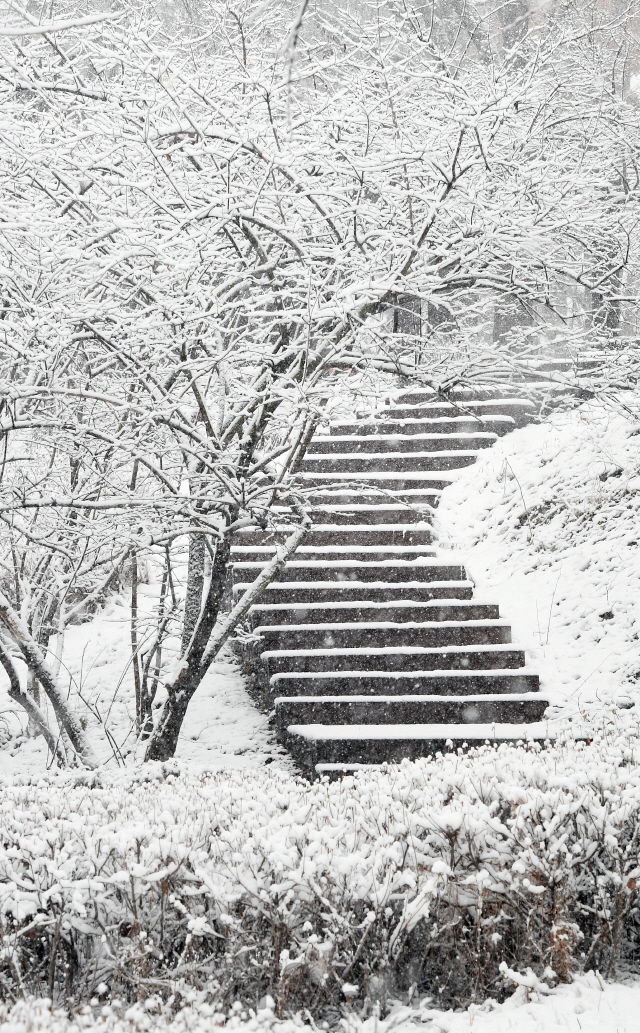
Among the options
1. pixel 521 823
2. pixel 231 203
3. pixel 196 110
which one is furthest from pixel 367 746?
pixel 196 110

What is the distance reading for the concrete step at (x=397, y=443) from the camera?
9703mm

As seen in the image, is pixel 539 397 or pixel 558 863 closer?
pixel 558 863

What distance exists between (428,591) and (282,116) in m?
3.90

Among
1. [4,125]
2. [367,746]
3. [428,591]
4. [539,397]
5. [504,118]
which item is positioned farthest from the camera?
[539,397]

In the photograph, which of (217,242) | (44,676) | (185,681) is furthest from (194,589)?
(217,242)

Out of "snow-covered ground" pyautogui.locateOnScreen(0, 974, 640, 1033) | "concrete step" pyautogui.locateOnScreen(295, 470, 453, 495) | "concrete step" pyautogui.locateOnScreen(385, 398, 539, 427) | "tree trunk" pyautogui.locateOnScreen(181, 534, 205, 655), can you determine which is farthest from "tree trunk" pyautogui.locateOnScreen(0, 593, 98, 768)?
"concrete step" pyautogui.locateOnScreen(385, 398, 539, 427)

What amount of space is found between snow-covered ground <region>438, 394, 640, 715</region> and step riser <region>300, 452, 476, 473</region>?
0.20 meters

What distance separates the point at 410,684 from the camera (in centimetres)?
634

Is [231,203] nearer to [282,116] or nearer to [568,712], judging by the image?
[282,116]

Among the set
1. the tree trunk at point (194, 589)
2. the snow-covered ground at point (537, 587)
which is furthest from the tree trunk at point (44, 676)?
the tree trunk at point (194, 589)

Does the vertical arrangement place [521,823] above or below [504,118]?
below

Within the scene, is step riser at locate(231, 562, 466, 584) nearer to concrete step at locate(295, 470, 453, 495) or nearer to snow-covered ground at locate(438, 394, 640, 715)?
snow-covered ground at locate(438, 394, 640, 715)

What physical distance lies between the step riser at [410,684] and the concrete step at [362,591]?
1.01 m

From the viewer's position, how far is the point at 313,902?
2734 mm
